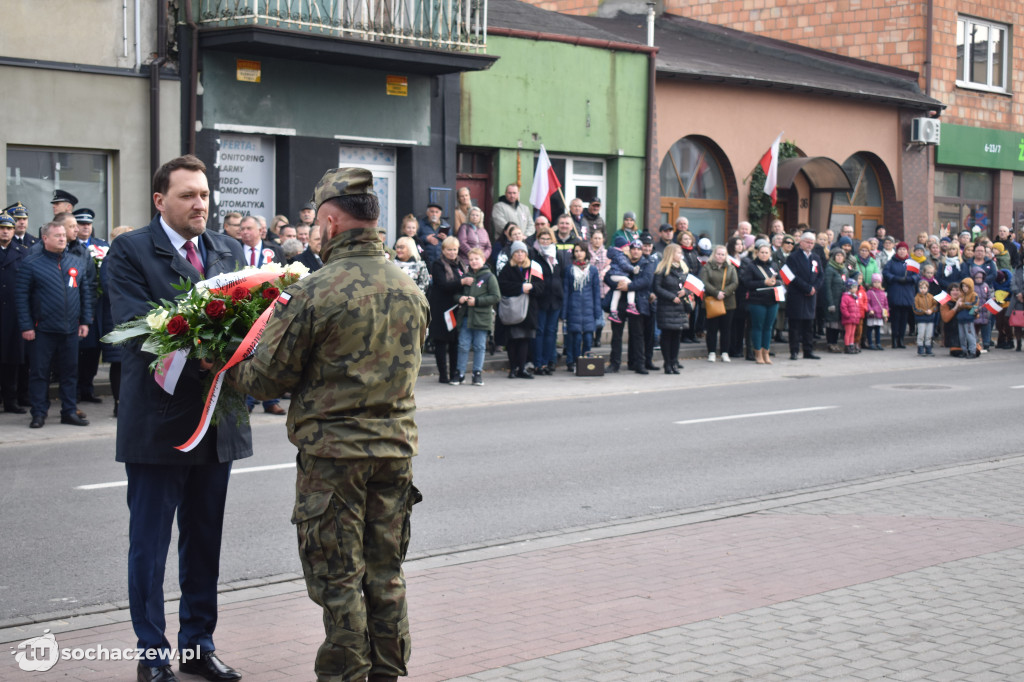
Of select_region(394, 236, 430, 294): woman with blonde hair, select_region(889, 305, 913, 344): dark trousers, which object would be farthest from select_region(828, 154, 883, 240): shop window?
select_region(394, 236, 430, 294): woman with blonde hair

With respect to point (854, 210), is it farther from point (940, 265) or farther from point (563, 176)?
point (563, 176)

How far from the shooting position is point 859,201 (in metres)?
31.7

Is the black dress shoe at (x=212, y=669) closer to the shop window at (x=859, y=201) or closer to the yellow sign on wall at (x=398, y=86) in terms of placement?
Result: the yellow sign on wall at (x=398, y=86)

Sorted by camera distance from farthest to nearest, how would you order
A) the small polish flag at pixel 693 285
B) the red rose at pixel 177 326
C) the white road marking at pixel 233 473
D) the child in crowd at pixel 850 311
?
the child in crowd at pixel 850 311, the small polish flag at pixel 693 285, the white road marking at pixel 233 473, the red rose at pixel 177 326

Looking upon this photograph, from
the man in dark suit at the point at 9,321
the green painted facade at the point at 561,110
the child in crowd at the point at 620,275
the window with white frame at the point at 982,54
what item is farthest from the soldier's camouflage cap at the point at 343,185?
the window with white frame at the point at 982,54

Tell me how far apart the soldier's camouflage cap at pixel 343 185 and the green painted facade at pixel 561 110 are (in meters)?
18.1

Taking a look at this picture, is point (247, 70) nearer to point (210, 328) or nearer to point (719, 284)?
point (719, 284)

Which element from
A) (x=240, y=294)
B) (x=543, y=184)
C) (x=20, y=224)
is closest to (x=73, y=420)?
(x=20, y=224)

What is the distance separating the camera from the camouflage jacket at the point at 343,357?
4.47m

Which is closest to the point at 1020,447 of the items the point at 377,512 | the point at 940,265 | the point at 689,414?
the point at 689,414

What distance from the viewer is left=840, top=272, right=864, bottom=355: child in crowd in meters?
23.3

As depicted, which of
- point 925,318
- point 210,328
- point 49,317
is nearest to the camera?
point 210,328

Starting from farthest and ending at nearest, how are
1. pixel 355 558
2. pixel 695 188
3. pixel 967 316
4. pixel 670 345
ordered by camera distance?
pixel 695 188 < pixel 967 316 < pixel 670 345 < pixel 355 558

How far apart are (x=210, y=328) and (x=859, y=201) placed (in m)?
28.7
